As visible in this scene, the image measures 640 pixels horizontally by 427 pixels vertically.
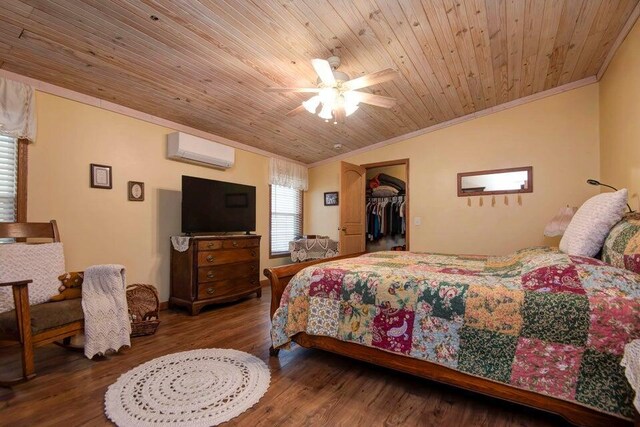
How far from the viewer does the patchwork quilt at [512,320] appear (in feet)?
4.27

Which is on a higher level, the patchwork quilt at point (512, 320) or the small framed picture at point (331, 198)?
the small framed picture at point (331, 198)

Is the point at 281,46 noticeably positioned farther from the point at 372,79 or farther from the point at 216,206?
the point at 216,206

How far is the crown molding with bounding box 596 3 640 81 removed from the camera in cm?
223

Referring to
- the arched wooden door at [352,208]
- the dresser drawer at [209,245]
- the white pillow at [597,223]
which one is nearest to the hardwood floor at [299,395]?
the white pillow at [597,223]

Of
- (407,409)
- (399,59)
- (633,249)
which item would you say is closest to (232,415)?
(407,409)

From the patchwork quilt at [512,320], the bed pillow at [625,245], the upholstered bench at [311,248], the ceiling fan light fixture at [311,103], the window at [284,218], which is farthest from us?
the window at [284,218]

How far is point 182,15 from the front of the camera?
1976 millimetres

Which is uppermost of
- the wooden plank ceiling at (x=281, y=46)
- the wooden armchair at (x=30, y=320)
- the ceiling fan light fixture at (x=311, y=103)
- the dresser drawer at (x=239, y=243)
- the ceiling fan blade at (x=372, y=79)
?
the wooden plank ceiling at (x=281, y=46)

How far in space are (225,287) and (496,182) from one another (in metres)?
3.73

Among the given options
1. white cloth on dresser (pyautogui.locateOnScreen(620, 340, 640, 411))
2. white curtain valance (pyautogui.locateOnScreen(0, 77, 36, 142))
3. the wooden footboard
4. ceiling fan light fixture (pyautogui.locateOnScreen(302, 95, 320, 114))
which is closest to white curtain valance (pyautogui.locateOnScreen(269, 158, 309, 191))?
ceiling fan light fixture (pyautogui.locateOnScreen(302, 95, 320, 114))

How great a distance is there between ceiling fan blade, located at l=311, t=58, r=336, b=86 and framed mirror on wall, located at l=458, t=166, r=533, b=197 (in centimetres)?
263

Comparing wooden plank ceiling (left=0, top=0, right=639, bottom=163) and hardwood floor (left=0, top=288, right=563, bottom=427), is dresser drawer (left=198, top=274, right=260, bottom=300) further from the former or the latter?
wooden plank ceiling (left=0, top=0, right=639, bottom=163)

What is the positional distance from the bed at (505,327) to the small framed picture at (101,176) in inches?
95.6

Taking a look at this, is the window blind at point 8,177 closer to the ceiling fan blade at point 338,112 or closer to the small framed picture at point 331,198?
the ceiling fan blade at point 338,112
